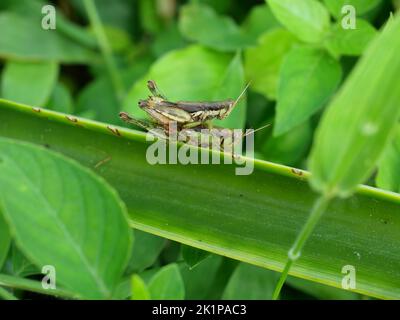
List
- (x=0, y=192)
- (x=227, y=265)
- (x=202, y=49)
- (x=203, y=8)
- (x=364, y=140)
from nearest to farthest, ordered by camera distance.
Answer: (x=364, y=140) → (x=0, y=192) → (x=227, y=265) → (x=202, y=49) → (x=203, y=8)

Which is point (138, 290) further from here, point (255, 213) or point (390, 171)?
point (390, 171)

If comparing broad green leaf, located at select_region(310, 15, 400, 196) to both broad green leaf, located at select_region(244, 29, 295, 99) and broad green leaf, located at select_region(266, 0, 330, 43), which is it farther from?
broad green leaf, located at select_region(244, 29, 295, 99)

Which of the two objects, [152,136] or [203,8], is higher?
[203,8]

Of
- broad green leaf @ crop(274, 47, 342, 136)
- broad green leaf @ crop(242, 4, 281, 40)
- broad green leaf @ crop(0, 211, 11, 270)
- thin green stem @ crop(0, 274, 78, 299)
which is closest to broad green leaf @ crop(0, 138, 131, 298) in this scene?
thin green stem @ crop(0, 274, 78, 299)

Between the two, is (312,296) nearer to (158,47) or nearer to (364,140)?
(364,140)
